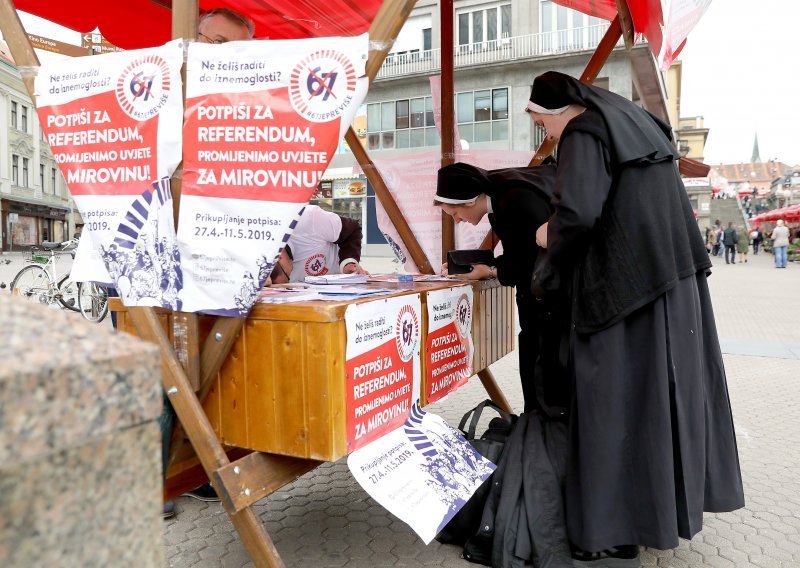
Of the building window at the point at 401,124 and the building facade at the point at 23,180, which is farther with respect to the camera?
the building facade at the point at 23,180

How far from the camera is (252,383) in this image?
2072 millimetres

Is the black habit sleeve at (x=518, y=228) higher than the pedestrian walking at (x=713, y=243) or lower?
lower

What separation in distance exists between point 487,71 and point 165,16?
2187 cm

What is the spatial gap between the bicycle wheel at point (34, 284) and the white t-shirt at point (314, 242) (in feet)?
22.8

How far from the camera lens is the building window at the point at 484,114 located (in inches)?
969

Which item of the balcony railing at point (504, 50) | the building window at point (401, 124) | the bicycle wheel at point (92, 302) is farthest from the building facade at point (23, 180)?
the bicycle wheel at point (92, 302)

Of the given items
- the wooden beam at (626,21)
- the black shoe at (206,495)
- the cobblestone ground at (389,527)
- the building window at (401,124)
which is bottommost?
the cobblestone ground at (389,527)

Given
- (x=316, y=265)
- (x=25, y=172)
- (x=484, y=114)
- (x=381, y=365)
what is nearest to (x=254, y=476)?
(x=381, y=365)

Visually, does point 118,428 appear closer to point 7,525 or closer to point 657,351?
point 7,525

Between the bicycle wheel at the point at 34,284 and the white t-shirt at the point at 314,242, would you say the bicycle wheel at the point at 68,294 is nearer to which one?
the bicycle wheel at the point at 34,284

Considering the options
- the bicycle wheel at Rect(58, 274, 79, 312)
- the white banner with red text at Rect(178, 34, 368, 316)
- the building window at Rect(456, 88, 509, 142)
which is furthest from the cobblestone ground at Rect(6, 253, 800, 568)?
the building window at Rect(456, 88, 509, 142)

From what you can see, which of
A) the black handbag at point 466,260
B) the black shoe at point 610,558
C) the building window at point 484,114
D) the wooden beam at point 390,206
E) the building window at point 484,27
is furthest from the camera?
the building window at point 484,27

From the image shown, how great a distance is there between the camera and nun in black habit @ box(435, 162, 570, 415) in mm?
2756

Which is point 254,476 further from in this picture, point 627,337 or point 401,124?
point 401,124
